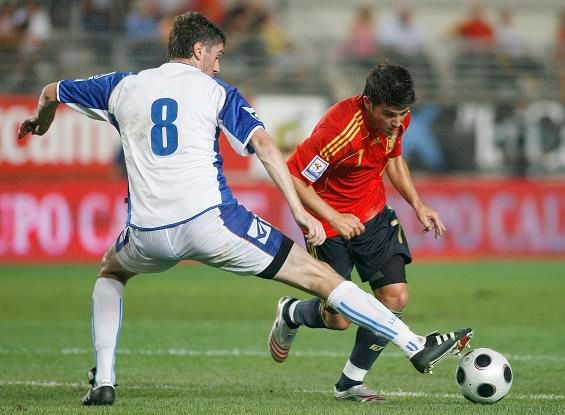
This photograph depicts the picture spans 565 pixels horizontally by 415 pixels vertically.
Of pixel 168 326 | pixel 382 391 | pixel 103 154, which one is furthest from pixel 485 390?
pixel 103 154

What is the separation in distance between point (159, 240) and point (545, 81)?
17.7m

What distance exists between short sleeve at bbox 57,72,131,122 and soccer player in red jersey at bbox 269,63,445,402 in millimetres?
1420

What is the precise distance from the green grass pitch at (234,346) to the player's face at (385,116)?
174cm

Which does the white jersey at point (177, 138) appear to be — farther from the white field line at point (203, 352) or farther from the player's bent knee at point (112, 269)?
the white field line at point (203, 352)

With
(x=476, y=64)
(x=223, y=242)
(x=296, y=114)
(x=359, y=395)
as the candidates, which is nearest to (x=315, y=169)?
(x=223, y=242)

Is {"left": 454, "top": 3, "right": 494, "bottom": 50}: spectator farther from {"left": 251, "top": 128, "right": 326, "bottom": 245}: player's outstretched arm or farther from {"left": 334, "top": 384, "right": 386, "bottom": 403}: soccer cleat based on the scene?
{"left": 251, "top": 128, "right": 326, "bottom": 245}: player's outstretched arm

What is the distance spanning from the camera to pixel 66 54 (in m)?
20.1

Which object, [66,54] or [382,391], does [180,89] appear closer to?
[382,391]

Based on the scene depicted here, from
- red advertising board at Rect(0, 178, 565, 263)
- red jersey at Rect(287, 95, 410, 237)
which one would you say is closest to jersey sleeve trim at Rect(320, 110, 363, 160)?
red jersey at Rect(287, 95, 410, 237)

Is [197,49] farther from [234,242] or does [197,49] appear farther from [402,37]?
[402,37]

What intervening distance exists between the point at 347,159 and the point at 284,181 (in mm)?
1409

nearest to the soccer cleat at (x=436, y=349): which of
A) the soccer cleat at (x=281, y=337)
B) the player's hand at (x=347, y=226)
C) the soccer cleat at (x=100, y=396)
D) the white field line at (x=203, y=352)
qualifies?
the player's hand at (x=347, y=226)

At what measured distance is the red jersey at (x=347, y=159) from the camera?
7.06 meters

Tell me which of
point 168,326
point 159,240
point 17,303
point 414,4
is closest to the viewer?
point 159,240
